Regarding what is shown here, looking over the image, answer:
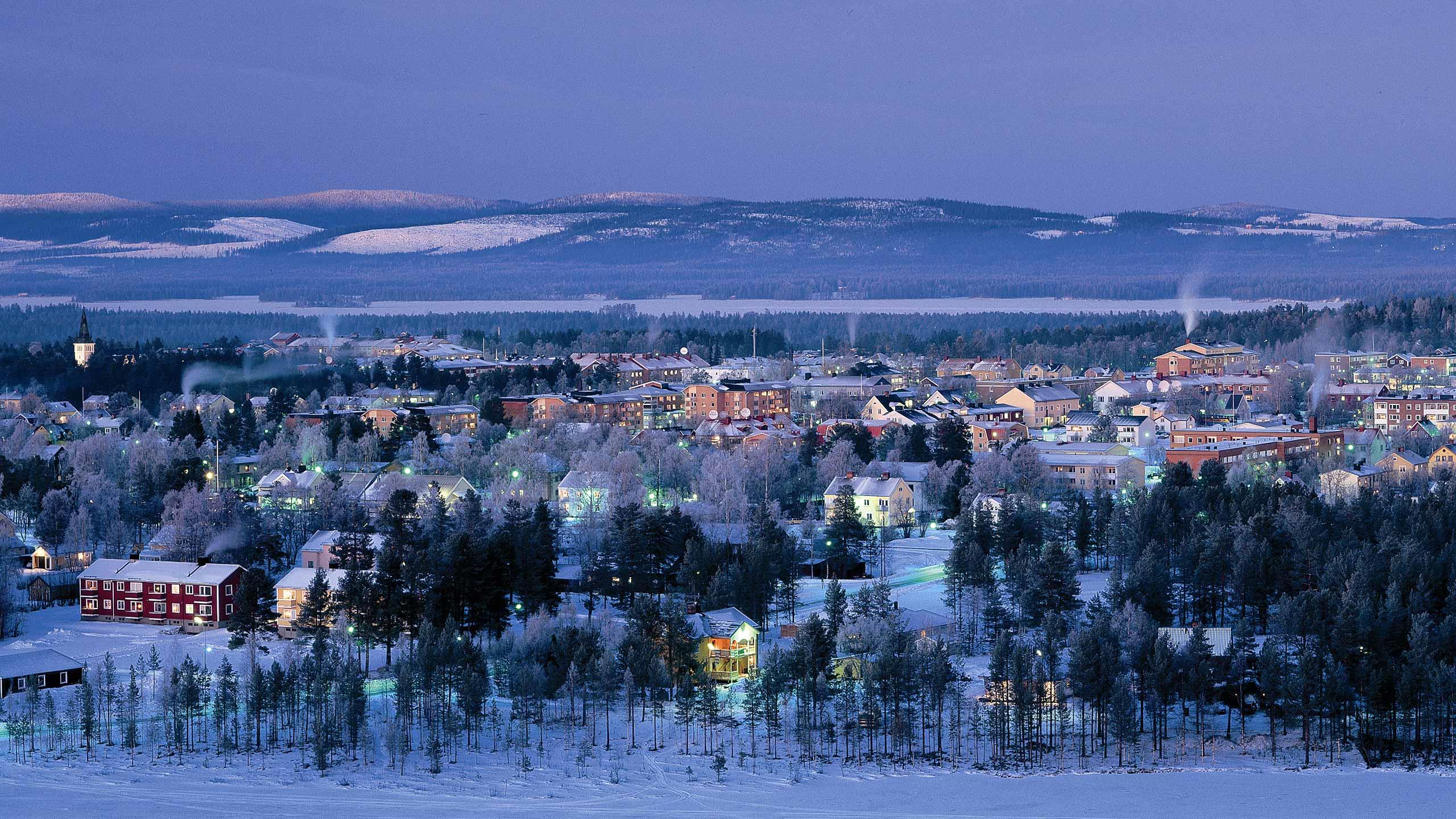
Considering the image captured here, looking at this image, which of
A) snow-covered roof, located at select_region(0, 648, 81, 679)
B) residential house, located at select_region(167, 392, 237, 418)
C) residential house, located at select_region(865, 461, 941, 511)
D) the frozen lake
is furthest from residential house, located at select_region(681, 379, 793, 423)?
the frozen lake

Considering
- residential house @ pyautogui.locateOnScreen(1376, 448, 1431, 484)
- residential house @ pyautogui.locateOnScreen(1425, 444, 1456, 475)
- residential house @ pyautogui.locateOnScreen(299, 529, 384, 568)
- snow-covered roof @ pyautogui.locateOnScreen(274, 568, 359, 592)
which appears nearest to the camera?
snow-covered roof @ pyautogui.locateOnScreen(274, 568, 359, 592)

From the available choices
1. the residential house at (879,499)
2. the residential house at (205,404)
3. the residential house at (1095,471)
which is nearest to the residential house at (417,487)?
the residential house at (879,499)

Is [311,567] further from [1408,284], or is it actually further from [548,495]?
[1408,284]

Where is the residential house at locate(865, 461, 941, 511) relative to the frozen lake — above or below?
below

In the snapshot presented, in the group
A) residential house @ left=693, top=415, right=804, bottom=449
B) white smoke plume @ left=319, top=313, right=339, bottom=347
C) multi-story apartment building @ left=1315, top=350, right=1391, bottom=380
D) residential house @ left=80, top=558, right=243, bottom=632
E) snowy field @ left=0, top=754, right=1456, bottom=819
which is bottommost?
snowy field @ left=0, top=754, right=1456, bottom=819

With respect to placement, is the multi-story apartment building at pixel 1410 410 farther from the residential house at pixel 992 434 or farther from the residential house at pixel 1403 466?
the residential house at pixel 992 434

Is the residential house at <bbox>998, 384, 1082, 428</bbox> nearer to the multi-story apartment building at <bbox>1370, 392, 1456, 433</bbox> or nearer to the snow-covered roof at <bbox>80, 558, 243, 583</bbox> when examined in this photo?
the multi-story apartment building at <bbox>1370, 392, 1456, 433</bbox>

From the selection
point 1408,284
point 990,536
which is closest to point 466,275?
point 1408,284
